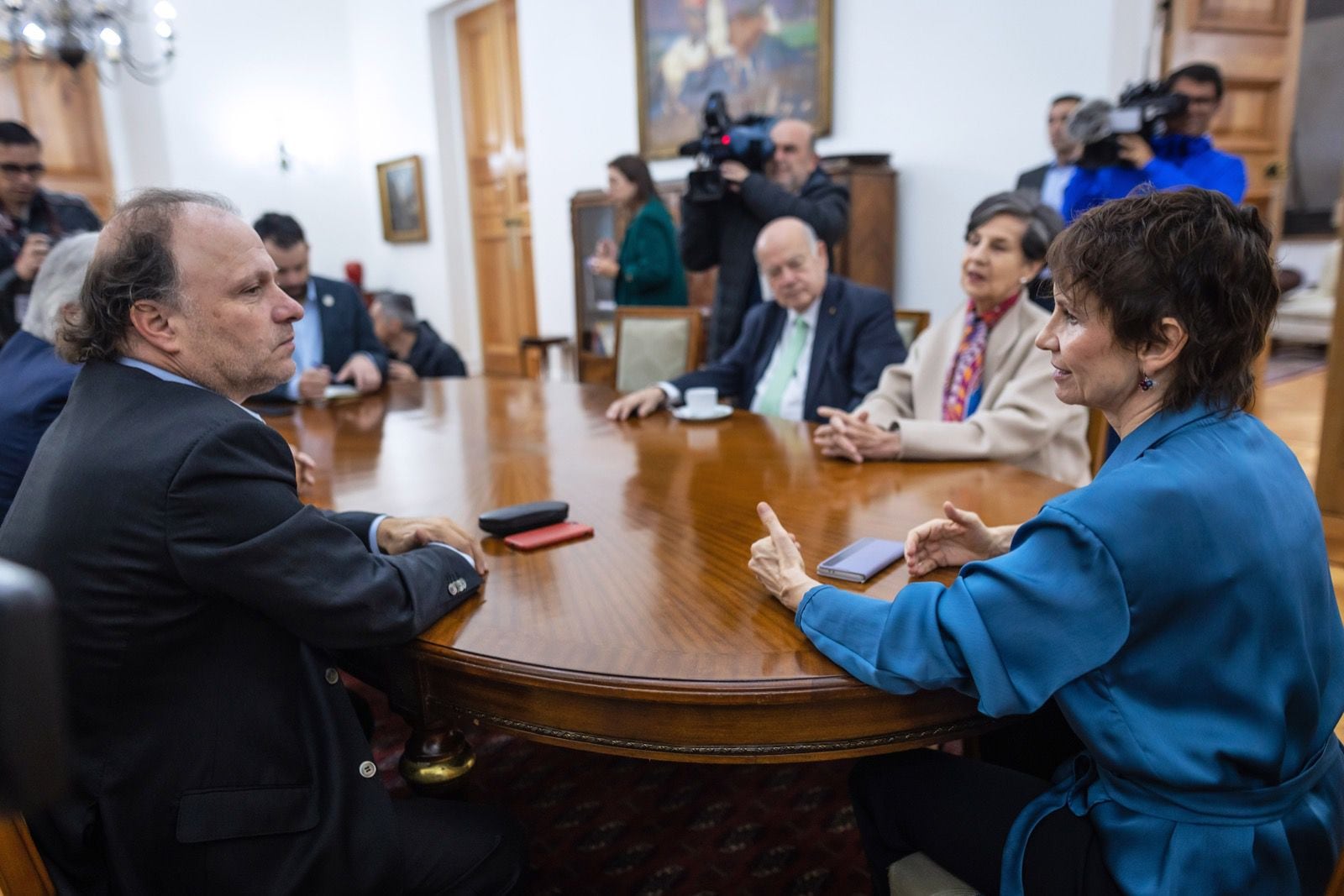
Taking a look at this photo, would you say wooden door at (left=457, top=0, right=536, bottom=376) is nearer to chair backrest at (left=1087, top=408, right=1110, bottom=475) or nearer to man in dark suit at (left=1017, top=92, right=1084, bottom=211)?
man in dark suit at (left=1017, top=92, right=1084, bottom=211)

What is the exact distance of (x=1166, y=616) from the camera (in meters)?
0.87

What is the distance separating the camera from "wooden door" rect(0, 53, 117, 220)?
7.24 meters

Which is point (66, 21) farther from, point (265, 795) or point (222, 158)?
point (265, 795)

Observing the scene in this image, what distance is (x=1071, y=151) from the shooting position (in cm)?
354

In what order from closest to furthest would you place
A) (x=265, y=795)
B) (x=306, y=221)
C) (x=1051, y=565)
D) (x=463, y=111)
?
(x=1051, y=565)
(x=265, y=795)
(x=463, y=111)
(x=306, y=221)

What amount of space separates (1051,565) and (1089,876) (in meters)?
0.35

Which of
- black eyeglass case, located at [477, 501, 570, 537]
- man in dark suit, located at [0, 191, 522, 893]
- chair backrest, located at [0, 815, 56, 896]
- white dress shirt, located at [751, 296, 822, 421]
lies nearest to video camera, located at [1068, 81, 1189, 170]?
white dress shirt, located at [751, 296, 822, 421]

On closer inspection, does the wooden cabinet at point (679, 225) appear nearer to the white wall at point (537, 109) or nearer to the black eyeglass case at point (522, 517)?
the white wall at point (537, 109)

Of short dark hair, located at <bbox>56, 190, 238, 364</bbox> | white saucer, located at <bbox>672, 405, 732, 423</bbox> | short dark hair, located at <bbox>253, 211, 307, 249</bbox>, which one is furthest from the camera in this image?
short dark hair, located at <bbox>253, 211, 307, 249</bbox>

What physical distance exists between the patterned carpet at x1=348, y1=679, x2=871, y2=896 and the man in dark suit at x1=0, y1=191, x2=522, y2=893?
373 mm

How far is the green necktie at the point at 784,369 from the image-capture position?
273cm

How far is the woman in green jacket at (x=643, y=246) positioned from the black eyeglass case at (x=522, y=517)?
291 centimetres

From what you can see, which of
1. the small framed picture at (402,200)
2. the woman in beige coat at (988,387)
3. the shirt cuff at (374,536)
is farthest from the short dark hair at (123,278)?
the small framed picture at (402,200)

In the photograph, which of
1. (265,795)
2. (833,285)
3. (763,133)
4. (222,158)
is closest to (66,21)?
(222,158)
